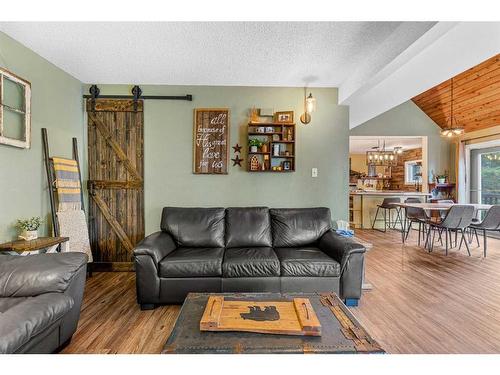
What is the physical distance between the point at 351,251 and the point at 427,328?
79 cm

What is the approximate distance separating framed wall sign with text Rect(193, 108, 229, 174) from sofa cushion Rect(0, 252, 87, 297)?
1.97 metres

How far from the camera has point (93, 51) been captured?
2668 millimetres

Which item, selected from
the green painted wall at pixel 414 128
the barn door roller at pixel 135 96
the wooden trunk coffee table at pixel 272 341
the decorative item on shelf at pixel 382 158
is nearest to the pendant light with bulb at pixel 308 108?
the barn door roller at pixel 135 96

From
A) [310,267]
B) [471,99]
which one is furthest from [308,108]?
[471,99]

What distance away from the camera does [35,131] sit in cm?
272

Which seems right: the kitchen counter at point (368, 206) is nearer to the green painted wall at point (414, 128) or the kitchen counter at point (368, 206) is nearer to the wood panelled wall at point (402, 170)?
the green painted wall at point (414, 128)

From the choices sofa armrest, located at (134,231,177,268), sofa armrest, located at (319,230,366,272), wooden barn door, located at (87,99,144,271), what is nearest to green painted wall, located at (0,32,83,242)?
→ wooden barn door, located at (87,99,144,271)

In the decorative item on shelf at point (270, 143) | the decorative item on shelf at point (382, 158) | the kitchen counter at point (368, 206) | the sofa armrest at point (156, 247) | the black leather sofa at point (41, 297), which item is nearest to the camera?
the black leather sofa at point (41, 297)

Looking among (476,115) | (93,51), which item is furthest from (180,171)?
(476,115)

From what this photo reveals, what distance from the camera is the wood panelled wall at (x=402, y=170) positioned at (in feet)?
30.0

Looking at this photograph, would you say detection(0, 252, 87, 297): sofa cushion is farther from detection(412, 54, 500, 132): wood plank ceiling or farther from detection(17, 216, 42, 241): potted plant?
detection(412, 54, 500, 132): wood plank ceiling

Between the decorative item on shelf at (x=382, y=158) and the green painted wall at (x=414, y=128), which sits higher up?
the green painted wall at (x=414, y=128)

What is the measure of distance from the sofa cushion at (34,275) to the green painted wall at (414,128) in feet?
22.7
